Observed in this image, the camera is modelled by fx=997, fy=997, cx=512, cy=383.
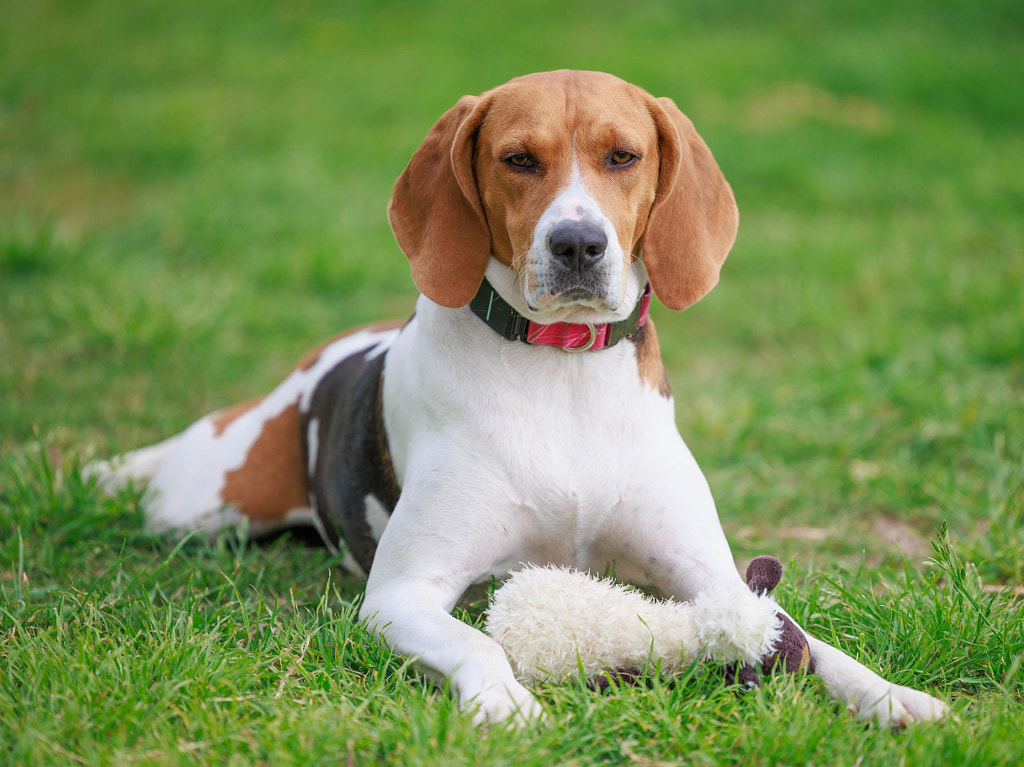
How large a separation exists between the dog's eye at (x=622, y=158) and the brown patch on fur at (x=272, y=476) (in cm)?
186

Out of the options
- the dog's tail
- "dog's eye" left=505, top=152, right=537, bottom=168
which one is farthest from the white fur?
the dog's tail

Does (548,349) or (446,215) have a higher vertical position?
(446,215)

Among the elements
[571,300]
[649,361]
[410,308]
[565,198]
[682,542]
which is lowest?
[410,308]

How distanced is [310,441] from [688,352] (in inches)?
121

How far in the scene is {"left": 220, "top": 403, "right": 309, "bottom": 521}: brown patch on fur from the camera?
3996 mm

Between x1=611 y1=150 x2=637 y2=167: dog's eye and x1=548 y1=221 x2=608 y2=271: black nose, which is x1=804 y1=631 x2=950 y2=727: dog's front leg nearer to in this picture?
x1=548 y1=221 x2=608 y2=271: black nose

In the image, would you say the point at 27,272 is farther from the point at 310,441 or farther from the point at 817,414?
A: the point at 817,414

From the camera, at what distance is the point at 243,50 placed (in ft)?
38.8

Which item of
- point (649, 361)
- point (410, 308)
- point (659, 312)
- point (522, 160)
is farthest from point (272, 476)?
point (659, 312)

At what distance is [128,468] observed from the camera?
4309mm

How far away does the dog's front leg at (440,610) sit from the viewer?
2428 millimetres

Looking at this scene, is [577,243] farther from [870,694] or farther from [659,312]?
[659,312]

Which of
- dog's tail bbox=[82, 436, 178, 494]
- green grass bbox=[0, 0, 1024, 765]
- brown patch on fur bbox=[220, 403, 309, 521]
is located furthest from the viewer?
dog's tail bbox=[82, 436, 178, 494]

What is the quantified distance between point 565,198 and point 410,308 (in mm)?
4309
